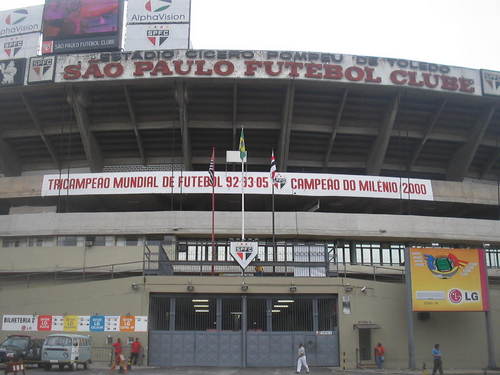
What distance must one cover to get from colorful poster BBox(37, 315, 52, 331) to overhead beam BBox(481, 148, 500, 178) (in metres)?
37.7

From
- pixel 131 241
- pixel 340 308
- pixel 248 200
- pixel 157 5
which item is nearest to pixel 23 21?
pixel 157 5

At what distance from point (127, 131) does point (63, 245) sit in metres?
10.4

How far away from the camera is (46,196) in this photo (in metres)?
38.6

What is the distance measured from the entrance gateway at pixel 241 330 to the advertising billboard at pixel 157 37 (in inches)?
978

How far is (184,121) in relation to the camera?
38.3m

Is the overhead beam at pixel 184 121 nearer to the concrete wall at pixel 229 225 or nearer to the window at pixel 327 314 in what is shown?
the concrete wall at pixel 229 225

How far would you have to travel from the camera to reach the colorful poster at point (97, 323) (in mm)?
24812

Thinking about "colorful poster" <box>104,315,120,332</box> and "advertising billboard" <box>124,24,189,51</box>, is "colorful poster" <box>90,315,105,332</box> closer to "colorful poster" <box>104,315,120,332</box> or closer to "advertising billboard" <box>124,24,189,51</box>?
"colorful poster" <box>104,315,120,332</box>

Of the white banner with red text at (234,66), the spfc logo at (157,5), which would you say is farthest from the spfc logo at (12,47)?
the white banner with red text at (234,66)

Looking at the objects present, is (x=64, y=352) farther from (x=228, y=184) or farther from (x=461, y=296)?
(x=461, y=296)

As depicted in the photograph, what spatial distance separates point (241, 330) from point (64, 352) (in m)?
8.19

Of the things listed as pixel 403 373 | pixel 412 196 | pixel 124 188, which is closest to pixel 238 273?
pixel 403 373

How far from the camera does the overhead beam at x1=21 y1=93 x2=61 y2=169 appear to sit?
1516 inches

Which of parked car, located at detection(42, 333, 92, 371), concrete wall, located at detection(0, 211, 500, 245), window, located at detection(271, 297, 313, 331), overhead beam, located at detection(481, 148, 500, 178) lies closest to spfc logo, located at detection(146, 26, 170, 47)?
concrete wall, located at detection(0, 211, 500, 245)
